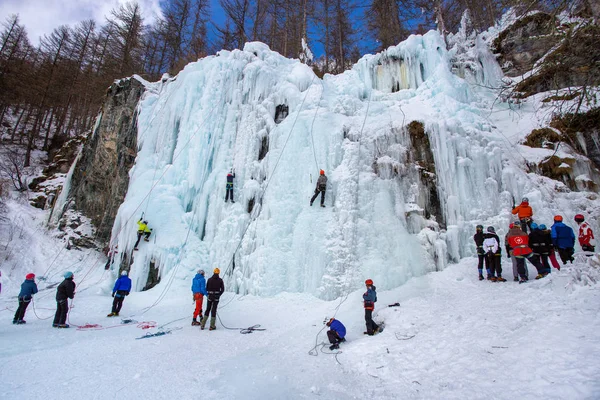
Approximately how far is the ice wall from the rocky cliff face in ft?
4.47

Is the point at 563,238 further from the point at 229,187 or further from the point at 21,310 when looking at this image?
the point at 21,310

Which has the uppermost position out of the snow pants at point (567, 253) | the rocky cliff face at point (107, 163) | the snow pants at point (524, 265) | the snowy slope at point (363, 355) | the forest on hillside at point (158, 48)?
the forest on hillside at point (158, 48)

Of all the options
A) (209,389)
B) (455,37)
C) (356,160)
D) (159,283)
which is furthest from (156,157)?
(455,37)

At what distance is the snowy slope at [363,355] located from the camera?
110 inches

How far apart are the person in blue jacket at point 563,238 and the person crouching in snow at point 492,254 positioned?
3.22 feet

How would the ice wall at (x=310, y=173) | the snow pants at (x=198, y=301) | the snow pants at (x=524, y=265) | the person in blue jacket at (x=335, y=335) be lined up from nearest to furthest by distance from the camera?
the person in blue jacket at (x=335, y=335) < the snow pants at (x=524, y=265) < the snow pants at (x=198, y=301) < the ice wall at (x=310, y=173)

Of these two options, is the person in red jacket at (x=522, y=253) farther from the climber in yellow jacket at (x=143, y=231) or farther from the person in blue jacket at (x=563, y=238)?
the climber in yellow jacket at (x=143, y=231)

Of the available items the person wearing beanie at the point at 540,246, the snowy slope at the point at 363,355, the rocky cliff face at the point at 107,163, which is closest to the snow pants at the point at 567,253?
the person wearing beanie at the point at 540,246

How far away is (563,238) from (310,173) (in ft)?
19.5

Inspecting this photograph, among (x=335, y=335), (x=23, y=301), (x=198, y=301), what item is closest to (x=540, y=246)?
(x=335, y=335)

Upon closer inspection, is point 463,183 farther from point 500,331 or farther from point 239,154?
point 239,154

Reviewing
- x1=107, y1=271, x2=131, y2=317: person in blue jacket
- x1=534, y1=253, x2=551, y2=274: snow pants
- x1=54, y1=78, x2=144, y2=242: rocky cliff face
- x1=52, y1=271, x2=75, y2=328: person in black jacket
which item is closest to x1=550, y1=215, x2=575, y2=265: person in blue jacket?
x1=534, y1=253, x2=551, y2=274: snow pants

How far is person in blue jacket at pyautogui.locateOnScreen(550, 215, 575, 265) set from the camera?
5.70 meters

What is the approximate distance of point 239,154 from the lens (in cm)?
994
